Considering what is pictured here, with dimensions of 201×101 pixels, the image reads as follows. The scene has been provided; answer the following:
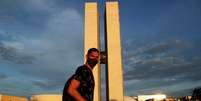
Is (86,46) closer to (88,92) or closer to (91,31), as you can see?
(91,31)

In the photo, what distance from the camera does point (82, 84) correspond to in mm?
2854

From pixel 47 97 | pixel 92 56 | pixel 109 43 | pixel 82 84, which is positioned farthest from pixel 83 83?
pixel 47 97

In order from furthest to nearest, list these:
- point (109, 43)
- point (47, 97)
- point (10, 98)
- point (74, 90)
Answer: point (10, 98) < point (47, 97) < point (109, 43) < point (74, 90)

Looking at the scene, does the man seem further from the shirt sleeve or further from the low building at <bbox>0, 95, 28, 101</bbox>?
the low building at <bbox>0, 95, 28, 101</bbox>

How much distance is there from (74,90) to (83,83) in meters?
0.16

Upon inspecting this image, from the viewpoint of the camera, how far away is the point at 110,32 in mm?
15805

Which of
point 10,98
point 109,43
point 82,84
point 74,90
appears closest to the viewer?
point 74,90

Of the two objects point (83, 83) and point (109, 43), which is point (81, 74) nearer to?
point (83, 83)

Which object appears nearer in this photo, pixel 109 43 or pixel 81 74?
pixel 81 74

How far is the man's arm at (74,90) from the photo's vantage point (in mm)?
2688

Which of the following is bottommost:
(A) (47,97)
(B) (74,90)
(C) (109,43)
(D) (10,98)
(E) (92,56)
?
(D) (10,98)

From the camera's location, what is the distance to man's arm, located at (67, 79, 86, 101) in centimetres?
269

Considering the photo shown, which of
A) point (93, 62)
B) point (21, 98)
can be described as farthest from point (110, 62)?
point (93, 62)

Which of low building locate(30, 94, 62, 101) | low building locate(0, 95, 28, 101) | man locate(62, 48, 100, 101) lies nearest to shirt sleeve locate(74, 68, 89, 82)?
man locate(62, 48, 100, 101)
